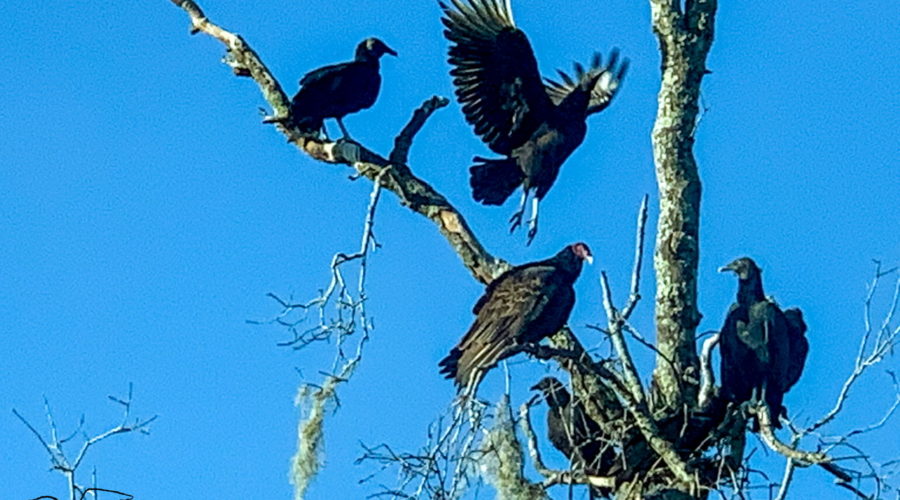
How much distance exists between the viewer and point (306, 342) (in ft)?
16.2

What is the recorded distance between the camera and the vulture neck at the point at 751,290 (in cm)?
597

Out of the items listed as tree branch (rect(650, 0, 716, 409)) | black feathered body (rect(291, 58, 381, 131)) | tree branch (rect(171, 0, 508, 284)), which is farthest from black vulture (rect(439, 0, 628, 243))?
tree branch (rect(650, 0, 716, 409))

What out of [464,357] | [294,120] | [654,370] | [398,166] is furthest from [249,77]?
[654,370]

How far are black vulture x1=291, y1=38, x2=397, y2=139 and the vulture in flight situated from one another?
4.15 feet

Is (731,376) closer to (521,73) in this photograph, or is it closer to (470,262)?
(470,262)

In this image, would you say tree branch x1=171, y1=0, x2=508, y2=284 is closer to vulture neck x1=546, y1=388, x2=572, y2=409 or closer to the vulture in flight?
vulture neck x1=546, y1=388, x2=572, y2=409

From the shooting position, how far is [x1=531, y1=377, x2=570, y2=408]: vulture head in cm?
519

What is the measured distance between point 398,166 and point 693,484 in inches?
55.3

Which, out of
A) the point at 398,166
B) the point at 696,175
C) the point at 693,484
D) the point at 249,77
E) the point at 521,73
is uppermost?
the point at 521,73

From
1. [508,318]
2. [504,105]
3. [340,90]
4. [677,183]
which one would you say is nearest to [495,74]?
[504,105]

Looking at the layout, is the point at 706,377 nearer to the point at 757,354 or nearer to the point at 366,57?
the point at 757,354

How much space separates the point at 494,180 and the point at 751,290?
115cm

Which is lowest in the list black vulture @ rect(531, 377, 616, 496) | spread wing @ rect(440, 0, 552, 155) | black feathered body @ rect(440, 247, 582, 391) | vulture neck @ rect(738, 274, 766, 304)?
black vulture @ rect(531, 377, 616, 496)

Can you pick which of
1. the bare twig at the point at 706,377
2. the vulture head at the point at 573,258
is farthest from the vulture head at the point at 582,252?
the bare twig at the point at 706,377
